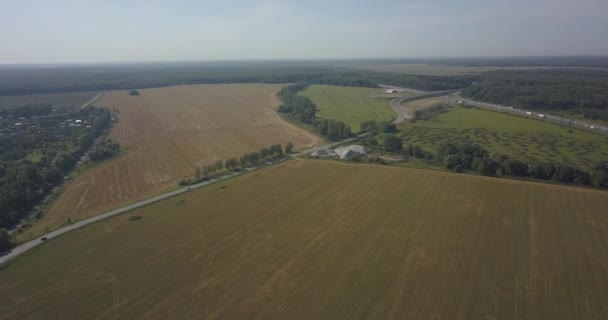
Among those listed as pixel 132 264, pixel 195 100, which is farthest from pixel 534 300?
pixel 195 100

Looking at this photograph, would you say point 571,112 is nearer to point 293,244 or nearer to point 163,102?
point 293,244

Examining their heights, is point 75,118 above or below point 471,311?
above

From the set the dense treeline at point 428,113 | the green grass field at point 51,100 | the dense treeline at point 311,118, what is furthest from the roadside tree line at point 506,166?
the green grass field at point 51,100

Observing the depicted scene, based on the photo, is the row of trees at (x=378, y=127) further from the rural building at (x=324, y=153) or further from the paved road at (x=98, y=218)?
the paved road at (x=98, y=218)

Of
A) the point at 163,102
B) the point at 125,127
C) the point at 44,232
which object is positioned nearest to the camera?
the point at 44,232

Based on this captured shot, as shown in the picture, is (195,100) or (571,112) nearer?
(571,112)

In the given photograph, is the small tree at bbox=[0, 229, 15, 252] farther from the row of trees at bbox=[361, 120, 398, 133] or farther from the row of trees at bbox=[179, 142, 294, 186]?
the row of trees at bbox=[361, 120, 398, 133]

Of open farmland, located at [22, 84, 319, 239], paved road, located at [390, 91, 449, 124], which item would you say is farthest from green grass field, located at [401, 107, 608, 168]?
open farmland, located at [22, 84, 319, 239]
